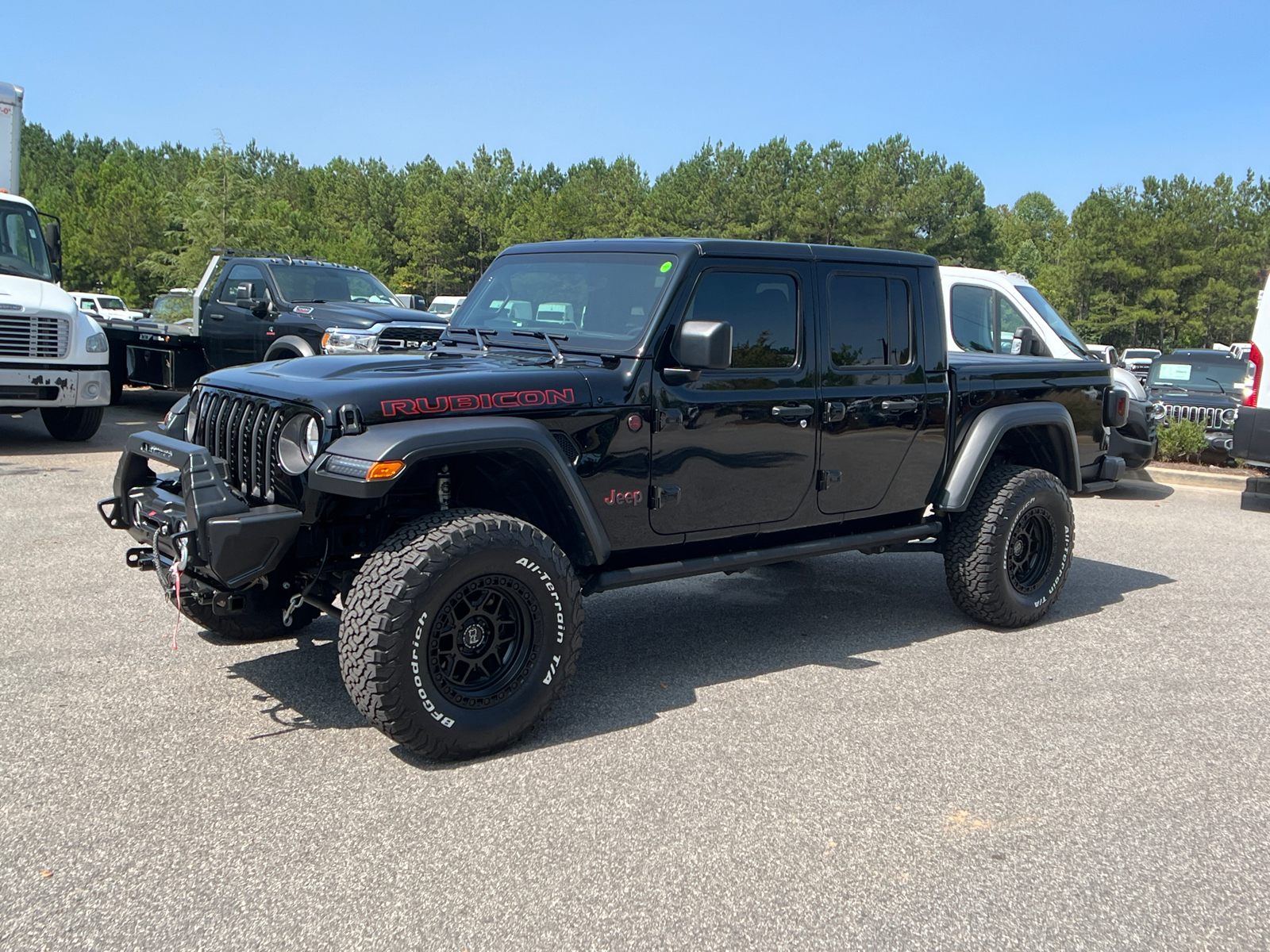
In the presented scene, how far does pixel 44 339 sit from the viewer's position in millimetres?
10625

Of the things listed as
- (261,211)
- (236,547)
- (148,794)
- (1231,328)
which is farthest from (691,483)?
(1231,328)

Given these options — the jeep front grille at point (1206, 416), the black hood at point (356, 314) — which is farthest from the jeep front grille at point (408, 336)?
the jeep front grille at point (1206, 416)

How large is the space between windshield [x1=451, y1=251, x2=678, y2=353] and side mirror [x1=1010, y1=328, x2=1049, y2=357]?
5.44 meters

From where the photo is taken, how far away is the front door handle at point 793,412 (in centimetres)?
486

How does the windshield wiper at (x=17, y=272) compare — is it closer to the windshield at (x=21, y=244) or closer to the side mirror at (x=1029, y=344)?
the windshield at (x=21, y=244)

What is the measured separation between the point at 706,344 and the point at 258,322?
925cm

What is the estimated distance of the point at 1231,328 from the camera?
49.2 m

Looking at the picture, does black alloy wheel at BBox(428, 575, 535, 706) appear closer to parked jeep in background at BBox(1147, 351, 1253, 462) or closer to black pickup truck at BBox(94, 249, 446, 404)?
black pickup truck at BBox(94, 249, 446, 404)

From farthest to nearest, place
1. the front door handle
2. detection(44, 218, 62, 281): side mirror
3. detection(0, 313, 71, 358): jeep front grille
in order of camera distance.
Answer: detection(44, 218, 62, 281): side mirror
detection(0, 313, 71, 358): jeep front grille
the front door handle

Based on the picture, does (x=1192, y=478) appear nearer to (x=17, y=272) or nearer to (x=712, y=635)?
(x=712, y=635)

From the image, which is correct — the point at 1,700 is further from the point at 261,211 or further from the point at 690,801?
the point at 261,211

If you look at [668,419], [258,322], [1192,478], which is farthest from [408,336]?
[1192,478]

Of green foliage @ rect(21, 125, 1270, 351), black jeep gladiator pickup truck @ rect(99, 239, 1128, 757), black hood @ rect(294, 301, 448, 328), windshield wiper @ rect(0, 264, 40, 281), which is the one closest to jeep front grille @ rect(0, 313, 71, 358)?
windshield wiper @ rect(0, 264, 40, 281)

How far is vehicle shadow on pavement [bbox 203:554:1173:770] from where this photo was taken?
176 inches
